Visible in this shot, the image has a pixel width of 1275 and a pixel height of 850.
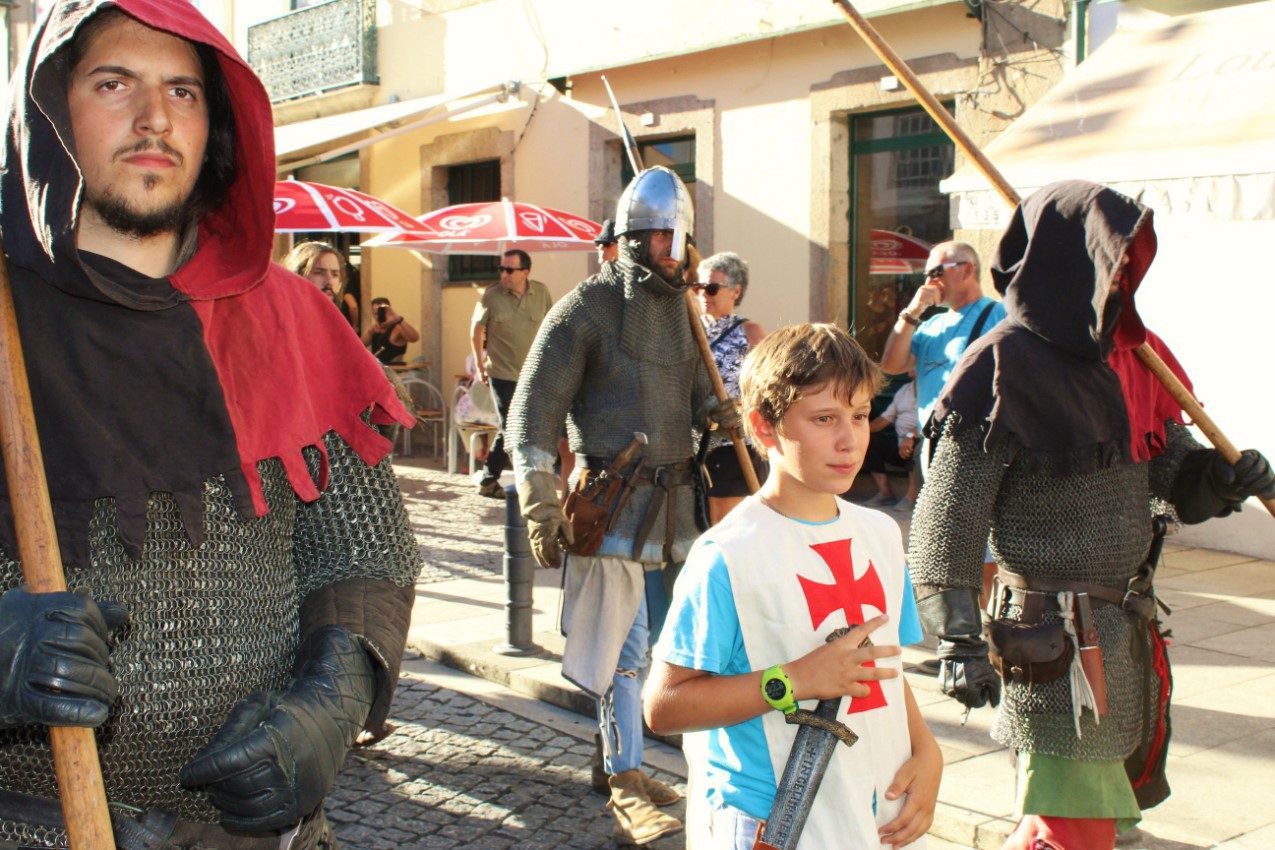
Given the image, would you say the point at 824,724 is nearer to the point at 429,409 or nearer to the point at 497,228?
the point at 497,228

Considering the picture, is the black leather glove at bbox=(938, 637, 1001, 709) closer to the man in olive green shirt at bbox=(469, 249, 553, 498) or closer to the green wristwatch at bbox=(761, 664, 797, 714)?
the green wristwatch at bbox=(761, 664, 797, 714)

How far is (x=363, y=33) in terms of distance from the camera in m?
17.3

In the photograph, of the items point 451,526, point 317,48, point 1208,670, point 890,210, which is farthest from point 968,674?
point 317,48

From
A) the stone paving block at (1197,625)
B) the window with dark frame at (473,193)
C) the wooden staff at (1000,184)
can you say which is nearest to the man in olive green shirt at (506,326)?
the window with dark frame at (473,193)

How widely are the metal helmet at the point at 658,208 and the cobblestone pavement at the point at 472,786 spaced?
191cm

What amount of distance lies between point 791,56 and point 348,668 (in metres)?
10.8

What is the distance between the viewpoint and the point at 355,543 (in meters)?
2.36

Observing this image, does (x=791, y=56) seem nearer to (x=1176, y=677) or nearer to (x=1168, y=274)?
(x=1168, y=274)

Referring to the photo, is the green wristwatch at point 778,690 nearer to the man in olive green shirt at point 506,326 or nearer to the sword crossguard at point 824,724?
the sword crossguard at point 824,724

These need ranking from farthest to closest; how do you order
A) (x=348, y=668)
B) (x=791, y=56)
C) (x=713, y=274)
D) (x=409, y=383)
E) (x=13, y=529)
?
(x=409, y=383)
(x=791, y=56)
(x=713, y=274)
(x=348, y=668)
(x=13, y=529)

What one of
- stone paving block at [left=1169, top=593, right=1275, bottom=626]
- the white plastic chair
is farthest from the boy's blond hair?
the white plastic chair

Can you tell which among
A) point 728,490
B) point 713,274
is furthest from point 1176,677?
point 713,274

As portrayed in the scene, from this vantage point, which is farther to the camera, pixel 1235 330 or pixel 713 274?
pixel 1235 330

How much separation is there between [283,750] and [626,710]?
277 centimetres
